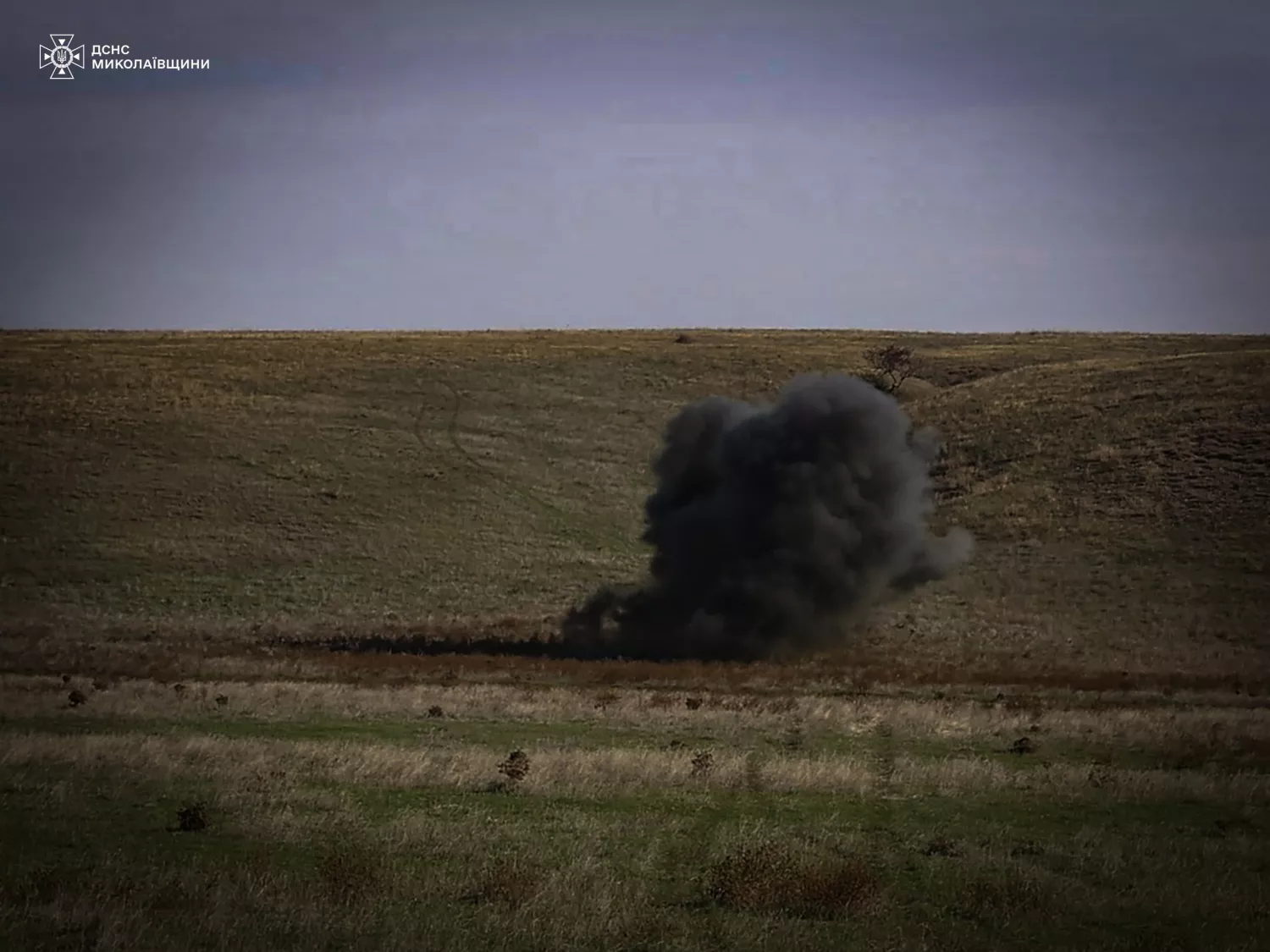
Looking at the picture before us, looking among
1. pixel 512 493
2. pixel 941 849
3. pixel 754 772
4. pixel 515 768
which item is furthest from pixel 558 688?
pixel 512 493

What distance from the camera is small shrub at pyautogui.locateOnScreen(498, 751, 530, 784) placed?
19.0 m

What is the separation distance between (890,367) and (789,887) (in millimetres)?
98350

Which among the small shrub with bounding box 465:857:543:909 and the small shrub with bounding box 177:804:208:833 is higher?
the small shrub with bounding box 465:857:543:909

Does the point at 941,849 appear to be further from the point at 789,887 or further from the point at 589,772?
the point at 589,772

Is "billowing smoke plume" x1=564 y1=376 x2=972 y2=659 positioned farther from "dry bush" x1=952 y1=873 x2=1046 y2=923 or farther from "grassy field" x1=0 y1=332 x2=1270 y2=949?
"dry bush" x1=952 y1=873 x2=1046 y2=923

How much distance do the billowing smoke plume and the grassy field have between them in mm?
2696

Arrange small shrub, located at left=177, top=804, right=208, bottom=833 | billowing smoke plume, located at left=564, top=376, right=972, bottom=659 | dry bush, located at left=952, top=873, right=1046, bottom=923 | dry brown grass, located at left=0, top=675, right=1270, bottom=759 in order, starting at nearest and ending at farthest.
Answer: dry bush, located at left=952, top=873, right=1046, bottom=923 < small shrub, located at left=177, top=804, right=208, bottom=833 < dry brown grass, located at left=0, top=675, right=1270, bottom=759 < billowing smoke plume, located at left=564, top=376, right=972, bottom=659

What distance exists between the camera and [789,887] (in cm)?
1317

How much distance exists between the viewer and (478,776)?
19547mm

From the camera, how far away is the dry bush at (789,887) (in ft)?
42.3

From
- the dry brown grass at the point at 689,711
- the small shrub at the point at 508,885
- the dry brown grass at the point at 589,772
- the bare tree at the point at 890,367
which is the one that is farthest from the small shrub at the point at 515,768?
the bare tree at the point at 890,367

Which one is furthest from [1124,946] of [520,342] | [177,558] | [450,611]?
[520,342]

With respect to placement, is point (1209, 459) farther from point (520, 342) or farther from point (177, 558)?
point (520, 342)

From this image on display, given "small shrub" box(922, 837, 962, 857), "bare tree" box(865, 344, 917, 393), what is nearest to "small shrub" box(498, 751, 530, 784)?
"small shrub" box(922, 837, 962, 857)
